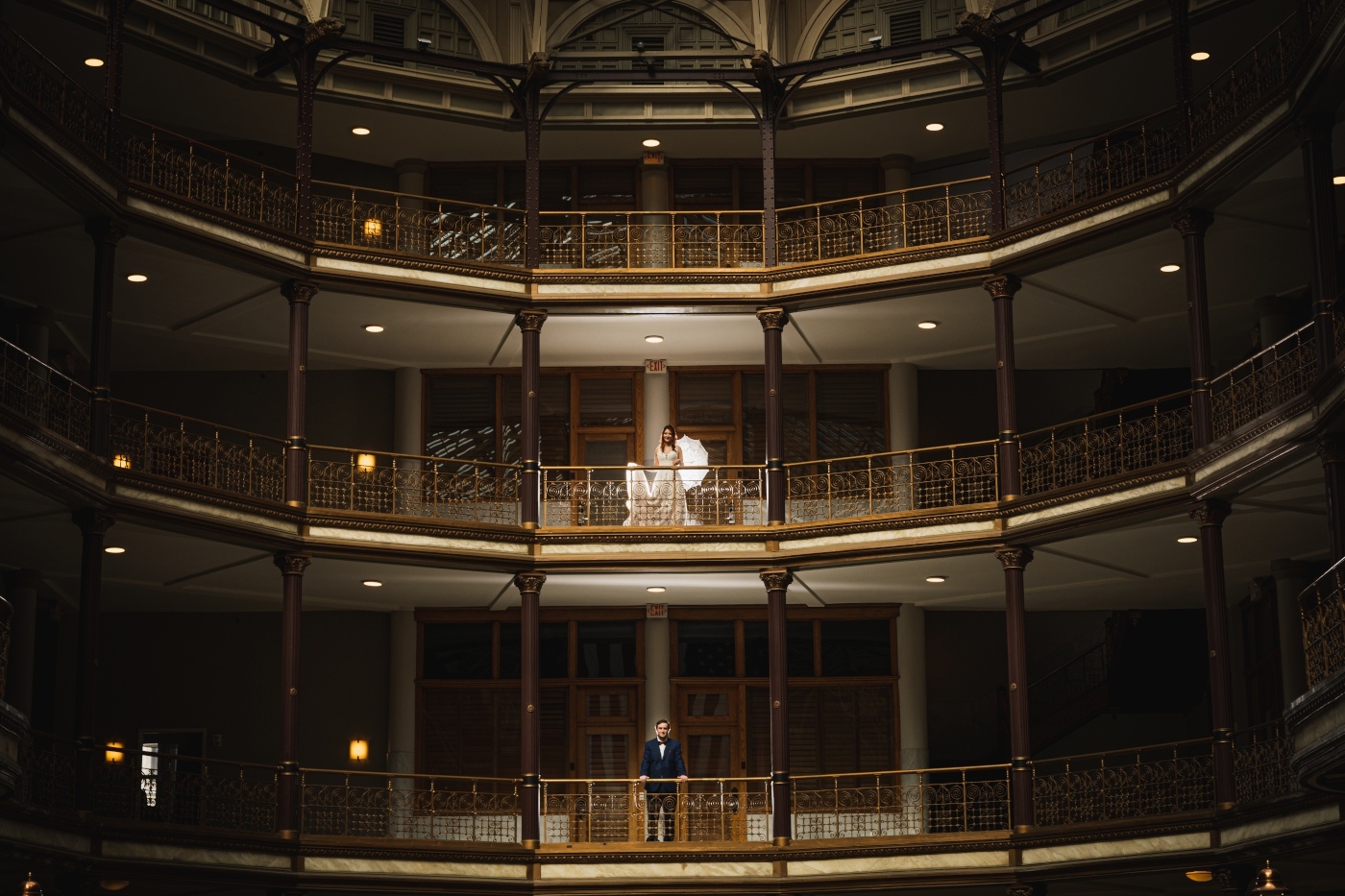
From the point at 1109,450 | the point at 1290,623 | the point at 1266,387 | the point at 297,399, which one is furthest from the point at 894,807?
the point at 297,399

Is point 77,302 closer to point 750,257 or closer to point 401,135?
point 401,135

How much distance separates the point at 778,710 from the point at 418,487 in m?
5.77

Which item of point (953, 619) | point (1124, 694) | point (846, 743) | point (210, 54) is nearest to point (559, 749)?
point (846, 743)

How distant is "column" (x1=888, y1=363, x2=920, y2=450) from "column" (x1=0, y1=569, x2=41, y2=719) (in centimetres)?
1173

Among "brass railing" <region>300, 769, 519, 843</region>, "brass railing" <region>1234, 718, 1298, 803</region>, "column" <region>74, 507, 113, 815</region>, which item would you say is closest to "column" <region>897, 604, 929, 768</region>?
"brass railing" <region>300, 769, 519, 843</region>

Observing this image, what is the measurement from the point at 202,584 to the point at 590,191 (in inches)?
318

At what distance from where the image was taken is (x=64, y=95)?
20.5 meters

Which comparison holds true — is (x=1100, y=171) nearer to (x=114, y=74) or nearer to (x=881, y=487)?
(x=881, y=487)

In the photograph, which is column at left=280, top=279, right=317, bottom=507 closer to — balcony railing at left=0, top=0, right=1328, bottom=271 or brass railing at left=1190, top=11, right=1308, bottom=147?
balcony railing at left=0, top=0, right=1328, bottom=271

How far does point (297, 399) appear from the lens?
2312cm

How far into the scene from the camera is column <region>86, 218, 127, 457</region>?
68.6ft

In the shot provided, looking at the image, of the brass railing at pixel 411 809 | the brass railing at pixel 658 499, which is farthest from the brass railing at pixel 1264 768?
the brass railing at pixel 411 809

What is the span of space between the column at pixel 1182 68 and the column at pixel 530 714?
9.43m

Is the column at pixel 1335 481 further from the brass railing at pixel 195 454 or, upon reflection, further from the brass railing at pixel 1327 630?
the brass railing at pixel 195 454
